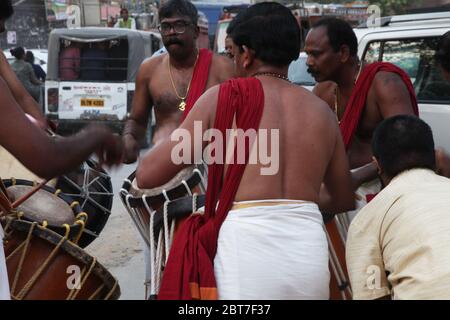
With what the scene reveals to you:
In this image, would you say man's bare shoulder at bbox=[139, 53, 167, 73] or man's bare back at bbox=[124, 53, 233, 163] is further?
man's bare shoulder at bbox=[139, 53, 167, 73]

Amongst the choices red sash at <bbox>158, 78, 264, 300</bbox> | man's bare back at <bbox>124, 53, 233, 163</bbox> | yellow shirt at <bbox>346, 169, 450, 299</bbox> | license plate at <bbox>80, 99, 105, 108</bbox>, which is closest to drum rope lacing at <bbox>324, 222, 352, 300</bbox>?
yellow shirt at <bbox>346, 169, 450, 299</bbox>

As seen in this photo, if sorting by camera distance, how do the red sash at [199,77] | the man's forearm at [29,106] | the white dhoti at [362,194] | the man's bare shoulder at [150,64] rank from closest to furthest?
the white dhoti at [362,194], the red sash at [199,77], the man's forearm at [29,106], the man's bare shoulder at [150,64]

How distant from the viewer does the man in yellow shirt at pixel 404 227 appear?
2.39 m

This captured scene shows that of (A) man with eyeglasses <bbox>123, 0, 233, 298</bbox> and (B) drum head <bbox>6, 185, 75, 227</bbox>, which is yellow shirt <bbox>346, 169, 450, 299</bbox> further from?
(A) man with eyeglasses <bbox>123, 0, 233, 298</bbox>

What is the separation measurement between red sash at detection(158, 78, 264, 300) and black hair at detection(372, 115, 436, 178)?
528 millimetres

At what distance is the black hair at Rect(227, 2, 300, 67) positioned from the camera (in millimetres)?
2588

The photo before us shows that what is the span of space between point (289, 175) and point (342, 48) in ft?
5.30

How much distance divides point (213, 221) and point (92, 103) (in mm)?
10322

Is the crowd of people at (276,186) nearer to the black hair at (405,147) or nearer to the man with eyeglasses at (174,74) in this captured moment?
the black hair at (405,147)

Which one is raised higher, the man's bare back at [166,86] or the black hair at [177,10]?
the black hair at [177,10]

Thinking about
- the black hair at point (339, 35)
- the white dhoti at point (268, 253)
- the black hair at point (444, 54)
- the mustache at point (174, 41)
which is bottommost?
the white dhoti at point (268, 253)

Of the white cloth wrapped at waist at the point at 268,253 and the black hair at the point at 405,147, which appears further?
the black hair at the point at 405,147

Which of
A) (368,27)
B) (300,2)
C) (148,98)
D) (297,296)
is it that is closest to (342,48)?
(148,98)

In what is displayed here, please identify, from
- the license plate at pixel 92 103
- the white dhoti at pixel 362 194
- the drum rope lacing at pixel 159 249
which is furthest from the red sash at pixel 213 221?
the license plate at pixel 92 103
